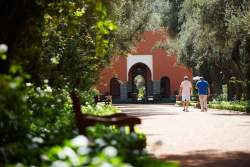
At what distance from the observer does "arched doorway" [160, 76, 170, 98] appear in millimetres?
51656

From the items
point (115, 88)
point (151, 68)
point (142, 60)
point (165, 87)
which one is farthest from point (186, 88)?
point (115, 88)

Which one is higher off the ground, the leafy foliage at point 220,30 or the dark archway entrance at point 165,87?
the leafy foliage at point 220,30

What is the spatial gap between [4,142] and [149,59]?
4461cm

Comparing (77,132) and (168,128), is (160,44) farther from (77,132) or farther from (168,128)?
(77,132)

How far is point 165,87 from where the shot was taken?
172ft

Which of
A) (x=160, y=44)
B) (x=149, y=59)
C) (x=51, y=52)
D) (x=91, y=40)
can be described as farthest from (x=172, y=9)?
(x=51, y=52)

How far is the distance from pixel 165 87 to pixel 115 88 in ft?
16.2

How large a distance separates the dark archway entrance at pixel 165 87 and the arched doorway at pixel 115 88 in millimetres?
4203

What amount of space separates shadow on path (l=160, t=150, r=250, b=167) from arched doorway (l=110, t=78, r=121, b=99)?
43711 mm

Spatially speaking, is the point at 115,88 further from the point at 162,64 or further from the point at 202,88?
the point at 202,88

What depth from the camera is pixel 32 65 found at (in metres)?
11.8

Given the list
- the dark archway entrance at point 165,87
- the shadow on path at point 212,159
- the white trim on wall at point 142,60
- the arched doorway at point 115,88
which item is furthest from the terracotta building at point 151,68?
the shadow on path at point 212,159

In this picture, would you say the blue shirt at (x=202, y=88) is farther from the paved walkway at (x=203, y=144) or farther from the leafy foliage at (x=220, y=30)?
the paved walkway at (x=203, y=144)

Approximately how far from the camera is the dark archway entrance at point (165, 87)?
51656 millimetres
